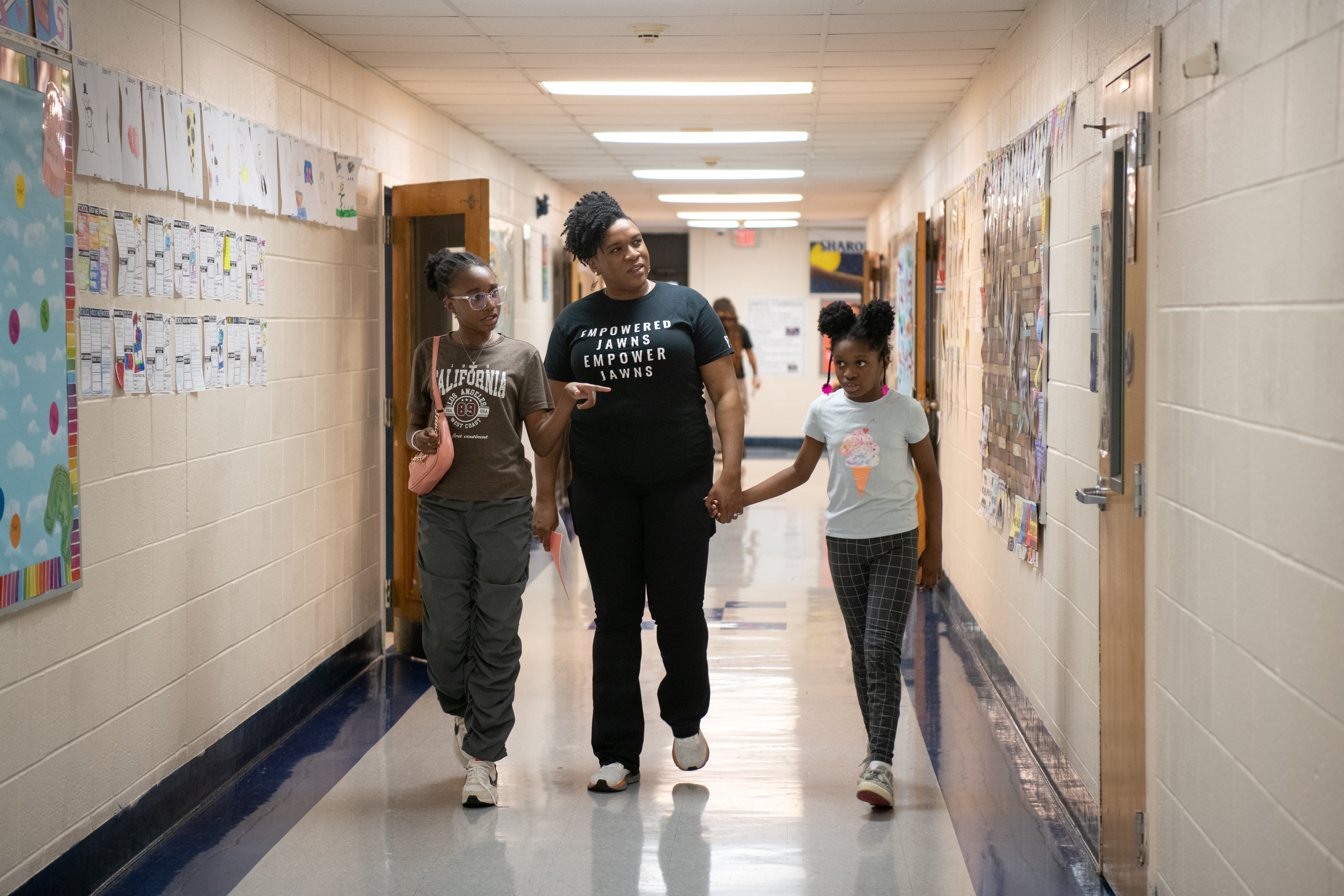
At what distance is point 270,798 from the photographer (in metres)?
3.63

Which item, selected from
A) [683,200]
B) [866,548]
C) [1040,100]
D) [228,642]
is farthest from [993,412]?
[683,200]

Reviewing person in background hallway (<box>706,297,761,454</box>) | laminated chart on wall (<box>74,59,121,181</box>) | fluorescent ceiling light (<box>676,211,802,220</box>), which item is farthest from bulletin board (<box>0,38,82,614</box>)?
fluorescent ceiling light (<box>676,211,802,220</box>)

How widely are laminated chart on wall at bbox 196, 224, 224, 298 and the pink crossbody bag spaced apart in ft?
2.44

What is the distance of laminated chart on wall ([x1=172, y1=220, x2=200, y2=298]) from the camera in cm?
348

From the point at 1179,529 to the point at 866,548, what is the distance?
1070 millimetres

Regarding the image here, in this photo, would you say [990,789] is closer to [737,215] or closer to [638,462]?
[638,462]

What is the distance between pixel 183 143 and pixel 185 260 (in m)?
0.33

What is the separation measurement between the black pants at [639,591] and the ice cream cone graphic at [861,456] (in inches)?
15.0

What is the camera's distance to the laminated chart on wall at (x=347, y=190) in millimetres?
4922

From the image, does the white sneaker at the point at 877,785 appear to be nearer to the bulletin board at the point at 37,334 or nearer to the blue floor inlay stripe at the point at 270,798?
the blue floor inlay stripe at the point at 270,798

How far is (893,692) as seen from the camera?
3.45 meters

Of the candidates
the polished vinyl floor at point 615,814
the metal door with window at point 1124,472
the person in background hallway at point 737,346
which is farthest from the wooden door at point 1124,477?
the person in background hallway at point 737,346

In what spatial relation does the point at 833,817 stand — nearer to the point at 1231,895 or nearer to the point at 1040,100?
the point at 1231,895

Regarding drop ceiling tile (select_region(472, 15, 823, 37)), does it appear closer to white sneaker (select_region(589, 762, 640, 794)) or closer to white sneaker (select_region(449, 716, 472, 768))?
white sneaker (select_region(449, 716, 472, 768))
